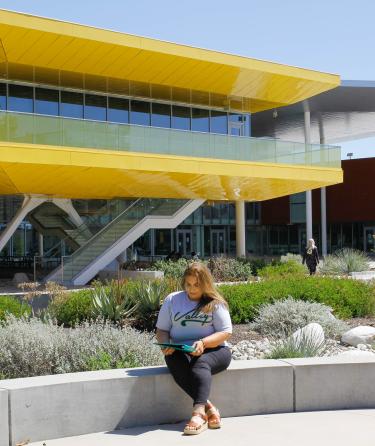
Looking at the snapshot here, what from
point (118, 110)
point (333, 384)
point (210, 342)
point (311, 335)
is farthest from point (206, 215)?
point (210, 342)

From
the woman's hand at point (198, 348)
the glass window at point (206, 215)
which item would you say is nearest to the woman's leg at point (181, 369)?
the woman's hand at point (198, 348)

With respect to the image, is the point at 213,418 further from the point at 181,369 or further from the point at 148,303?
the point at 148,303

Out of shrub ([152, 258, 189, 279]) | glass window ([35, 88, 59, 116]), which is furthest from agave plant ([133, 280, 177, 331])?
glass window ([35, 88, 59, 116])

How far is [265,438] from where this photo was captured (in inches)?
249

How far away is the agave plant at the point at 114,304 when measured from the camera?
13.9 metres

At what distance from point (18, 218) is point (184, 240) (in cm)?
2622

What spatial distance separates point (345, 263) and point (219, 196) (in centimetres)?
639

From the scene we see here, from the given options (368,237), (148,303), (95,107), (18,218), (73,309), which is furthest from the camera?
(368,237)

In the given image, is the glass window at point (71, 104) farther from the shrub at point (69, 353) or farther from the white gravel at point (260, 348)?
the shrub at point (69, 353)

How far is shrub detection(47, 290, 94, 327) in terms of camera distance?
46.7ft

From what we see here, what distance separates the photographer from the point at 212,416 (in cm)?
658

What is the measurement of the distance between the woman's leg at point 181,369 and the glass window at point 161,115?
75.7 ft

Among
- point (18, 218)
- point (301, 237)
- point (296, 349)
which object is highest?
point (18, 218)

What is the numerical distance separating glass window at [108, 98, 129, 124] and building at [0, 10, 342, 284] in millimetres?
41
